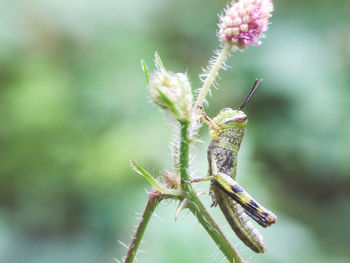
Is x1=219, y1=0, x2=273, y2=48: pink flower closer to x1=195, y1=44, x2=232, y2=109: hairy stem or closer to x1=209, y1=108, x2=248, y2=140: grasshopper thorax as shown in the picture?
x1=195, y1=44, x2=232, y2=109: hairy stem

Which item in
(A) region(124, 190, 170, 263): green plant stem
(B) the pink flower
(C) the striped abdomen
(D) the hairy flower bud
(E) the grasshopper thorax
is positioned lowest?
(A) region(124, 190, 170, 263): green plant stem

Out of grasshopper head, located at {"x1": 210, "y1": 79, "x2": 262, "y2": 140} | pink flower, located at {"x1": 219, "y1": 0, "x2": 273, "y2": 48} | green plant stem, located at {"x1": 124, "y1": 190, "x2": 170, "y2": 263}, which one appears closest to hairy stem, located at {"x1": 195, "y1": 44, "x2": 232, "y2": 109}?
pink flower, located at {"x1": 219, "y1": 0, "x2": 273, "y2": 48}

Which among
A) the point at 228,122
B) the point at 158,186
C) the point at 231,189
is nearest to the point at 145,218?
Answer: the point at 158,186

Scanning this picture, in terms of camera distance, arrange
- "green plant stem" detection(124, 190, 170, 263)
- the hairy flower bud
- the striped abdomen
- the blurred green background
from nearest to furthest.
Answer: the hairy flower bud → "green plant stem" detection(124, 190, 170, 263) → the striped abdomen → the blurred green background

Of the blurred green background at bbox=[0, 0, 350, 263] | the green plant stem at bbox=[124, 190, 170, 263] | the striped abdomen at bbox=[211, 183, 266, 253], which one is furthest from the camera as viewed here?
the blurred green background at bbox=[0, 0, 350, 263]

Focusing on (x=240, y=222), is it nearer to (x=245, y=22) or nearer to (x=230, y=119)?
(x=230, y=119)

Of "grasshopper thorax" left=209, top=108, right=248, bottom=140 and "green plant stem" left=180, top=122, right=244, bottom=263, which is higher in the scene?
"grasshopper thorax" left=209, top=108, right=248, bottom=140

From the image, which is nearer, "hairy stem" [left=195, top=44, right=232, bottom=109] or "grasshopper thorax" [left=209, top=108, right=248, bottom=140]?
"hairy stem" [left=195, top=44, right=232, bottom=109]
